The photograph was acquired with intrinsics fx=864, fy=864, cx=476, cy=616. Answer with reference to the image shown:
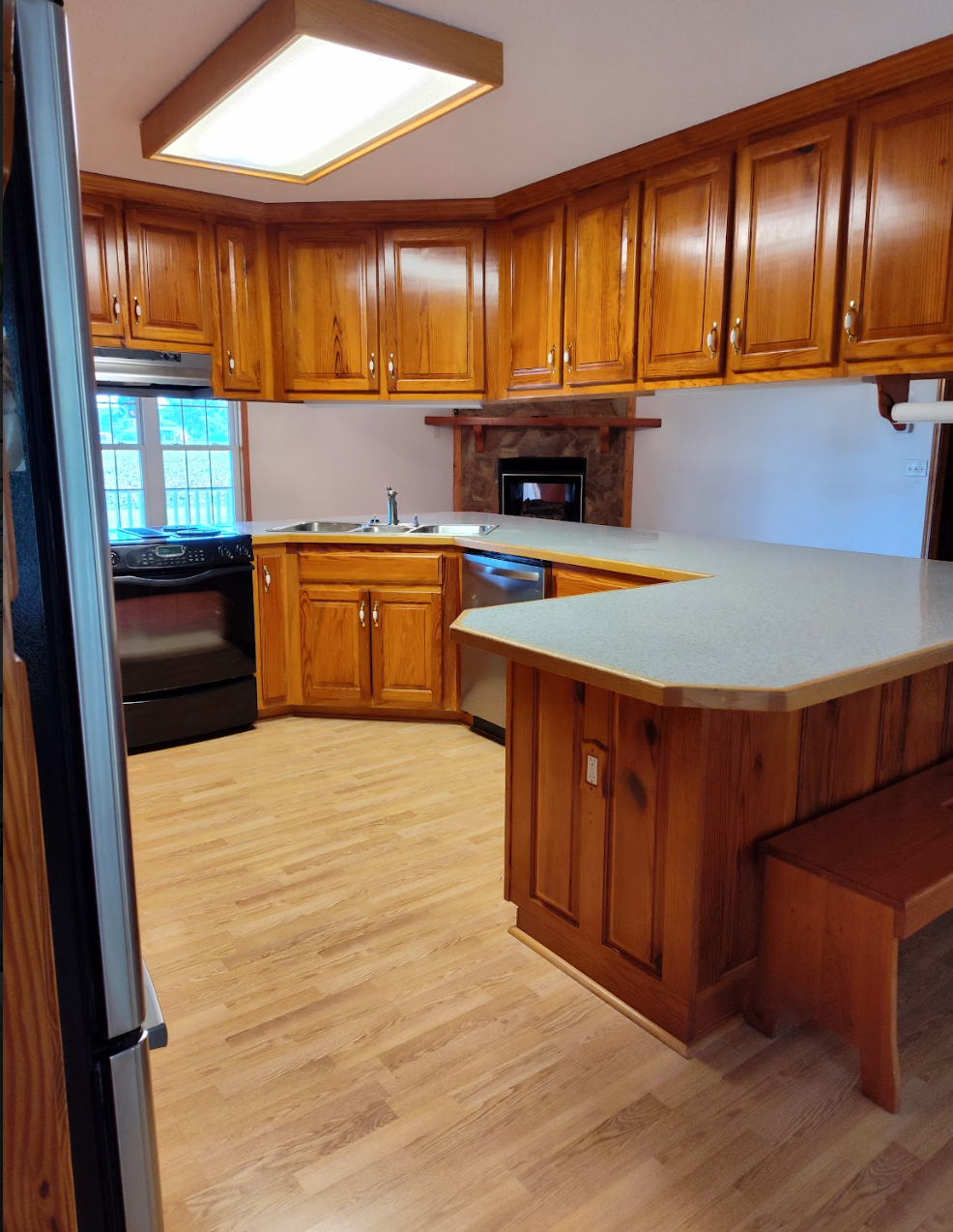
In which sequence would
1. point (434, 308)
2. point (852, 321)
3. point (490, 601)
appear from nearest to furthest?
point (852, 321) → point (490, 601) → point (434, 308)

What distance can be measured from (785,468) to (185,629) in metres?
4.30

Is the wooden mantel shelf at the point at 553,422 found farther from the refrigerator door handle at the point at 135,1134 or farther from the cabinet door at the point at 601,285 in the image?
the refrigerator door handle at the point at 135,1134

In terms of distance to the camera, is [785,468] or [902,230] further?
[785,468]

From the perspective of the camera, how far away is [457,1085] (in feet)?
5.43

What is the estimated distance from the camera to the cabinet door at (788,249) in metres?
2.69

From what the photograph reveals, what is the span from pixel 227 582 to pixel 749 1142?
2.82 meters

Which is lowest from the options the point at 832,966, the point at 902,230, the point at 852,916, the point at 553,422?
the point at 832,966

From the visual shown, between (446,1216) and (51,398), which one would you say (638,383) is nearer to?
(446,1216)

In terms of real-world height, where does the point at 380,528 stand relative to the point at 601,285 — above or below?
below

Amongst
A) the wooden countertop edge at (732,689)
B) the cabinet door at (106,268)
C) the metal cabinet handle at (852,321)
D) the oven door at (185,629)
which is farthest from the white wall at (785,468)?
the wooden countertop edge at (732,689)

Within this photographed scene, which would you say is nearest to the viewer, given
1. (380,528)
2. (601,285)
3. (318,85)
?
(318,85)

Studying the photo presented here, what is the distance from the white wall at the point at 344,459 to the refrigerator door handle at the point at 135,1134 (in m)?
5.53

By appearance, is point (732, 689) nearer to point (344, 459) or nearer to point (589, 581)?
point (589, 581)

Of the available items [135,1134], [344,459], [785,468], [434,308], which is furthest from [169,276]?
[785,468]
